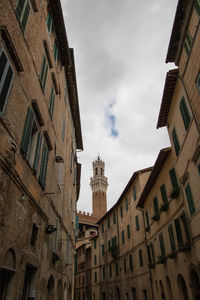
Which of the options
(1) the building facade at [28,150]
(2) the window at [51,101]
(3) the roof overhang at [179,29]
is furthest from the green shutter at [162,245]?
(2) the window at [51,101]

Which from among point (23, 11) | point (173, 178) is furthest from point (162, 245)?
point (23, 11)

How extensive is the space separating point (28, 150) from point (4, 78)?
2.53 m

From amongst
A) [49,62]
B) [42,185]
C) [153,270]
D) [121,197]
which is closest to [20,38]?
[49,62]

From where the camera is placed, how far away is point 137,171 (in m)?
24.5

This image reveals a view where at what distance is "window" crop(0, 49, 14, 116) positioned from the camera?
223 inches

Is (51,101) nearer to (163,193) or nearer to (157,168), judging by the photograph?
(157,168)

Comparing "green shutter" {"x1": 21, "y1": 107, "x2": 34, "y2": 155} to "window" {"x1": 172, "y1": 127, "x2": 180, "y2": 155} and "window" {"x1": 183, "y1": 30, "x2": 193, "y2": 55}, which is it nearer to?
"window" {"x1": 183, "y1": 30, "x2": 193, "y2": 55}

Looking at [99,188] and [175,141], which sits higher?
[99,188]

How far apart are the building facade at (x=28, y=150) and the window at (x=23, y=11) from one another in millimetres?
32

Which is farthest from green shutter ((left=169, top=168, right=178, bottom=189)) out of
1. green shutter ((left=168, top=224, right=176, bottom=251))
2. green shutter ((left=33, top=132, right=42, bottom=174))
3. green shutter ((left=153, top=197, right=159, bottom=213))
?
green shutter ((left=33, top=132, right=42, bottom=174))

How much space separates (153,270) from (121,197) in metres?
11.6

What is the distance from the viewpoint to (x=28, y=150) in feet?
25.1

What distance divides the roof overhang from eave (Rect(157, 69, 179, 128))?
65 cm

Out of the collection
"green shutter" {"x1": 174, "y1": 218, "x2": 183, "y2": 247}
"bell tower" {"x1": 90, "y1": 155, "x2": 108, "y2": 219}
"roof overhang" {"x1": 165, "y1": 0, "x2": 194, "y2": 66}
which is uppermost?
"bell tower" {"x1": 90, "y1": 155, "x2": 108, "y2": 219}
